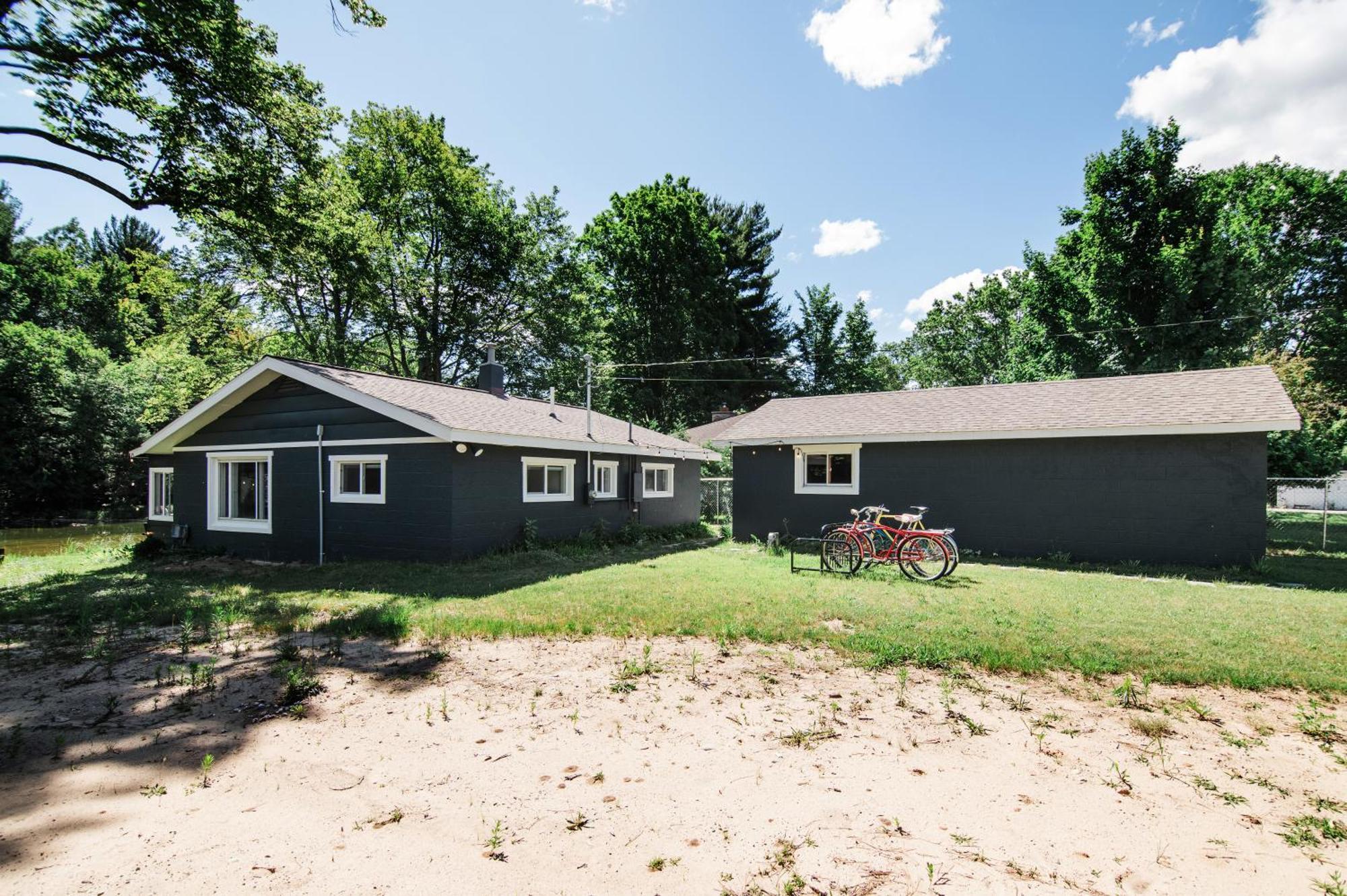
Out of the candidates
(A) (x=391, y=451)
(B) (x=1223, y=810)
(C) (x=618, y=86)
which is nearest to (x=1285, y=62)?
(C) (x=618, y=86)

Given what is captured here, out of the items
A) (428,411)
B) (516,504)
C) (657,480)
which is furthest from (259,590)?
(657,480)

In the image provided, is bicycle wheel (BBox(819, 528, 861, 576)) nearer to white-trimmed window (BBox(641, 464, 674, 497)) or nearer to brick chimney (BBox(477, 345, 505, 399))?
white-trimmed window (BBox(641, 464, 674, 497))

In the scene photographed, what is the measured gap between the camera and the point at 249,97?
1236 cm

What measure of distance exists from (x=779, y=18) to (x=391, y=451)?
1141 cm

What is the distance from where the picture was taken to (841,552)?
34.8 ft

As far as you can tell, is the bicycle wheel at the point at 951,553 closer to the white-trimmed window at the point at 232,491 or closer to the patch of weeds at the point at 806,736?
the patch of weeds at the point at 806,736

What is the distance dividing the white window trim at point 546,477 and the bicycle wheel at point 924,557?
293 inches

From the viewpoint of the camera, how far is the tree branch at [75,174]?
10.4m

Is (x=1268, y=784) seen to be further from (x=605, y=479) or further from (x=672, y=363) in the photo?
(x=672, y=363)

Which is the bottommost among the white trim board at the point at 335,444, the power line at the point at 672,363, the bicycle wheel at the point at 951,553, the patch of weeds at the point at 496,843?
the patch of weeds at the point at 496,843

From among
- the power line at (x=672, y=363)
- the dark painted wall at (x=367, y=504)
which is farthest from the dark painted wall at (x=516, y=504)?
the power line at (x=672, y=363)

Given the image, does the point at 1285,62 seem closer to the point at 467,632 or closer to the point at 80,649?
the point at 467,632

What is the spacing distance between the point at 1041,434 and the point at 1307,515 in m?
22.1

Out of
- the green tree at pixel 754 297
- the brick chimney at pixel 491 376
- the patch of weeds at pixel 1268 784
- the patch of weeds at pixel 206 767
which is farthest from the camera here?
the green tree at pixel 754 297
